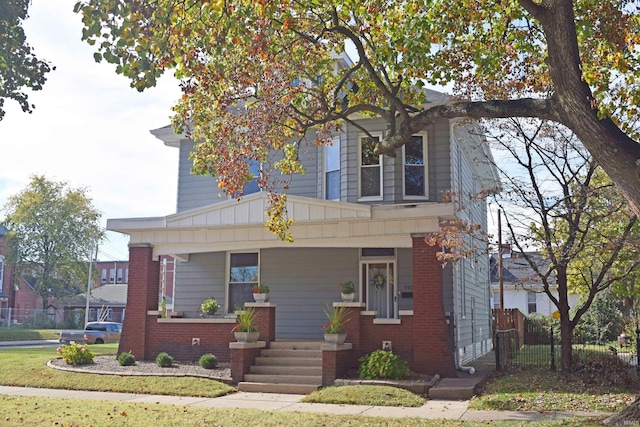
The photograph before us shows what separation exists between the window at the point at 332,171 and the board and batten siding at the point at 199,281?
402 centimetres

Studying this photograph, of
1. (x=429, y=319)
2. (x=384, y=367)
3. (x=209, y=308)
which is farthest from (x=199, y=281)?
(x=429, y=319)

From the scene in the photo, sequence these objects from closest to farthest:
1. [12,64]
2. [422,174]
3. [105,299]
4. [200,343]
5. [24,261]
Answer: [12,64], [200,343], [422,174], [24,261], [105,299]

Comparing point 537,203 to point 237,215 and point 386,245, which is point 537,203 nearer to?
point 386,245

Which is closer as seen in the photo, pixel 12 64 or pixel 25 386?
pixel 12 64

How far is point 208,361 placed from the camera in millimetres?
16375

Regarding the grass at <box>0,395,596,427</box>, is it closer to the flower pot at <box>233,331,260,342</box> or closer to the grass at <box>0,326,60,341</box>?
the flower pot at <box>233,331,260,342</box>

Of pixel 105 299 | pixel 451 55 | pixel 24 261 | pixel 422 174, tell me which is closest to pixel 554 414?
pixel 451 55

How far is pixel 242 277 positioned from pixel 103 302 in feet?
165

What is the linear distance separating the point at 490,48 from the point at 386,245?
5463mm

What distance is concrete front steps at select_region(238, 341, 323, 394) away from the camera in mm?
14828

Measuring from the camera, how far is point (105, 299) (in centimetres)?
6950

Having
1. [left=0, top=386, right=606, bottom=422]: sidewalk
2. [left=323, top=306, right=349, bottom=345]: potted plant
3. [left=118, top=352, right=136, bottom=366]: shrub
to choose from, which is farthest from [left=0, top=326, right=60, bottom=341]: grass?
[left=323, top=306, right=349, bottom=345]: potted plant

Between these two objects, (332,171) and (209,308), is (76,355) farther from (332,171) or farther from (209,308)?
(332,171)

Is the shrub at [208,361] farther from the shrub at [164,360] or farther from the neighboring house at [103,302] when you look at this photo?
the neighboring house at [103,302]
